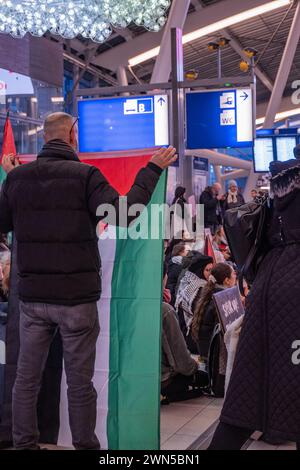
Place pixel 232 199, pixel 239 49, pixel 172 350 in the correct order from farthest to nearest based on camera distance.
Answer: pixel 239 49
pixel 232 199
pixel 172 350

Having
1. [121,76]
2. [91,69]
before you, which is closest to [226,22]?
[121,76]

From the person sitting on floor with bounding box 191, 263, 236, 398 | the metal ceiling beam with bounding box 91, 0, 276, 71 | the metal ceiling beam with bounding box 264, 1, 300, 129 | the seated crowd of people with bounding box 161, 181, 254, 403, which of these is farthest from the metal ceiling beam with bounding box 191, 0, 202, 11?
the person sitting on floor with bounding box 191, 263, 236, 398

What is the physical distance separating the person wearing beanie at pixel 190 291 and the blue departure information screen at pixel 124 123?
4609mm

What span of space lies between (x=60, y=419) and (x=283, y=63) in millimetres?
20869

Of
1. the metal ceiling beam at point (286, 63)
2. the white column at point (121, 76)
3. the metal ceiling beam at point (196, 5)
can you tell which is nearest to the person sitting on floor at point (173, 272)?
the white column at point (121, 76)

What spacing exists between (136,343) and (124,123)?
27.5 ft

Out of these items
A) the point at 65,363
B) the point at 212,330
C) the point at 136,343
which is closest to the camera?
the point at 65,363

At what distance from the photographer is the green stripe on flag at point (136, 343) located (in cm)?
413

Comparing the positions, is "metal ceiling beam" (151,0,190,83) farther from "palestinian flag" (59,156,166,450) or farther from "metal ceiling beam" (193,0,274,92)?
"palestinian flag" (59,156,166,450)

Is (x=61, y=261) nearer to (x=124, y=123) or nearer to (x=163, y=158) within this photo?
(x=163, y=158)

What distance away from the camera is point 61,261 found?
3.79 m

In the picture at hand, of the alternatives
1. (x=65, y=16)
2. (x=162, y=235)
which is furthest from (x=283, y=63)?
(x=162, y=235)

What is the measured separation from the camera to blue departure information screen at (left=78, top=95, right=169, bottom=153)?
1200 cm

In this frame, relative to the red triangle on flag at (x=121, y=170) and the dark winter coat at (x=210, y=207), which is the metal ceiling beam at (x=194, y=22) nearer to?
the dark winter coat at (x=210, y=207)
